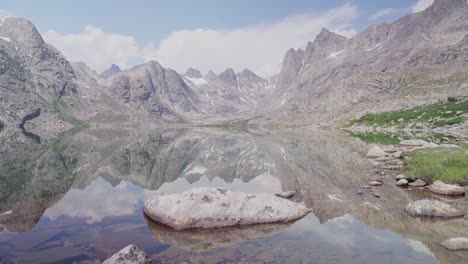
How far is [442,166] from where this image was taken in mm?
37719

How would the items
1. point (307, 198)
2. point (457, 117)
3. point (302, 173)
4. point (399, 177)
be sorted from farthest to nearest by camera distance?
point (457, 117), point (302, 173), point (399, 177), point (307, 198)

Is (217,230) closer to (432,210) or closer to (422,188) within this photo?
(432,210)

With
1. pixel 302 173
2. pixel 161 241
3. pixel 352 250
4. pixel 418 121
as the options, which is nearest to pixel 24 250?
pixel 161 241

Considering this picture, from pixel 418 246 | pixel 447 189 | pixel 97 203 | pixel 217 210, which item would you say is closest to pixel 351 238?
pixel 418 246

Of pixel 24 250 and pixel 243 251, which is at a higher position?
pixel 24 250

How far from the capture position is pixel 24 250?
19.7 meters

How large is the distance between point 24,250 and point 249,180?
2944 cm

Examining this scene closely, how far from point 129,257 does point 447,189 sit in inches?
1138

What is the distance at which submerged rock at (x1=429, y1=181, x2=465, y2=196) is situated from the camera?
31.2 m

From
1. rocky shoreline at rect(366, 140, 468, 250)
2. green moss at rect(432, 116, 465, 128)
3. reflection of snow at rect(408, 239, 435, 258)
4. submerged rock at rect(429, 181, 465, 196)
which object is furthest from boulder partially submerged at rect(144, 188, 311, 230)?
green moss at rect(432, 116, 465, 128)

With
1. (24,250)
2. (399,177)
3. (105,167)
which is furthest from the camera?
(105,167)

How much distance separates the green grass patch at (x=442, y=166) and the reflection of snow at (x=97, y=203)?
101 ft

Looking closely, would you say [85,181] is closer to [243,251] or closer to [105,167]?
[105,167]

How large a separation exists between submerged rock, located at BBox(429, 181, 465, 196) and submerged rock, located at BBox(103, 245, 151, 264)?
91.0 feet
